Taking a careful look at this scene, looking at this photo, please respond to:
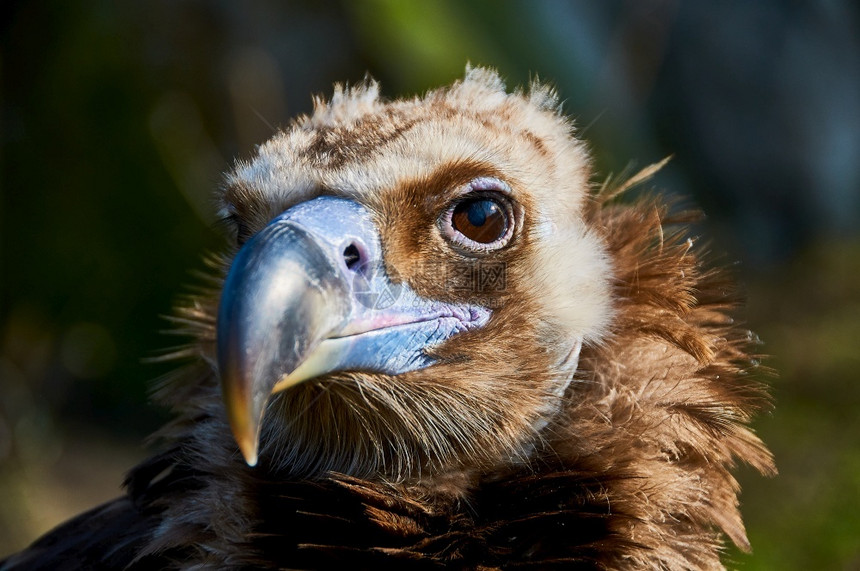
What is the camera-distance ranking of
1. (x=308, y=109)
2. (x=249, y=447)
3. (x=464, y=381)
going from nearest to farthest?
(x=249, y=447) → (x=464, y=381) → (x=308, y=109)

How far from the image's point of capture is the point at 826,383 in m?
5.80

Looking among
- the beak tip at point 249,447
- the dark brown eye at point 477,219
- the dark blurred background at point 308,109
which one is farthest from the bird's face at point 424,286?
the dark blurred background at point 308,109

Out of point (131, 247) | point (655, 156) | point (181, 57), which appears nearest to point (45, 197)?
point (131, 247)

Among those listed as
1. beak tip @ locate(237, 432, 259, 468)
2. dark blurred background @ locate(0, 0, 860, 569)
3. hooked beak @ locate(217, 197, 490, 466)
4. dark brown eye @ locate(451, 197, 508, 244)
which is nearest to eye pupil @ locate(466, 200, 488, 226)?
dark brown eye @ locate(451, 197, 508, 244)

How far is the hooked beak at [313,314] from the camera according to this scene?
161 centimetres

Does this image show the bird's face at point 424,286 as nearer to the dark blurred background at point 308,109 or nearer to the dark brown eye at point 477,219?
the dark brown eye at point 477,219

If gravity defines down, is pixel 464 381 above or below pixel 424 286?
below

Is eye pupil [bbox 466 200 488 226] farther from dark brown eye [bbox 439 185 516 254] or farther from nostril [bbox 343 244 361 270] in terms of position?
nostril [bbox 343 244 361 270]

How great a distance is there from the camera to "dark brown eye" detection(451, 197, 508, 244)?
1971 millimetres

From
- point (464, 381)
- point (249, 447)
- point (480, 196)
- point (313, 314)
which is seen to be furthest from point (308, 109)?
A: point (249, 447)

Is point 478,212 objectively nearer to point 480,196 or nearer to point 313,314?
point 480,196

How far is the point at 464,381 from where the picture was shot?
1963 mm

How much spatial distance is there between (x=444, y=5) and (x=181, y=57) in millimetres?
2354

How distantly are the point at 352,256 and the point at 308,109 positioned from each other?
605cm
